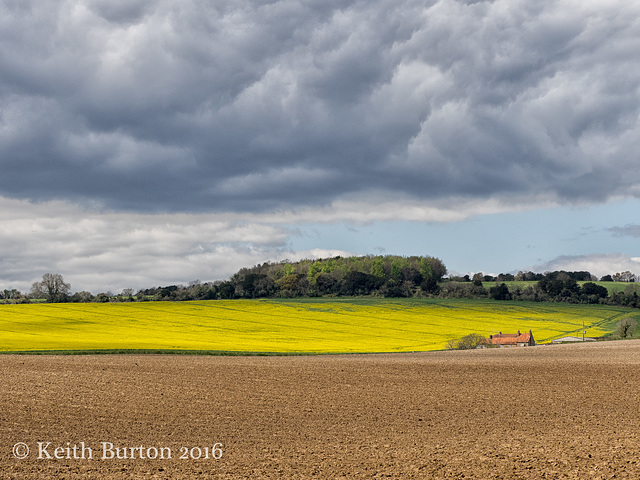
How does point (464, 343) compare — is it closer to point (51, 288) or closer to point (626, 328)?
point (626, 328)

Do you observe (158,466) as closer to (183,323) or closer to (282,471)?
(282,471)

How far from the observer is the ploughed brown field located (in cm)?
1627

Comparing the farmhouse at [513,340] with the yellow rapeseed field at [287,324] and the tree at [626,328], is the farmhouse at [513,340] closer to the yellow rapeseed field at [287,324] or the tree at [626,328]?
the yellow rapeseed field at [287,324]

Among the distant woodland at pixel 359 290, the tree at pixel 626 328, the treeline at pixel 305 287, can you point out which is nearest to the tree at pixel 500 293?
the distant woodland at pixel 359 290

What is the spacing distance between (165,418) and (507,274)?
609 feet

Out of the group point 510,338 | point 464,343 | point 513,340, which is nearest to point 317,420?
point 464,343

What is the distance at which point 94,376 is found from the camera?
108 ft

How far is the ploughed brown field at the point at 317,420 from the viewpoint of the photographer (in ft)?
53.4

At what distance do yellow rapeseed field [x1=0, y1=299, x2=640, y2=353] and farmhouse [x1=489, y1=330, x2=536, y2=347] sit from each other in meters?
4.50

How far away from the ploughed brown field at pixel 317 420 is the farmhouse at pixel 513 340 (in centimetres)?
4210

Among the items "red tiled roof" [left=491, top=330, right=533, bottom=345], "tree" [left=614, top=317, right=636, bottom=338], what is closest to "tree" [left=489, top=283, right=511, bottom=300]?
"tree" [left=614, top=317, right=636, bottom=338]

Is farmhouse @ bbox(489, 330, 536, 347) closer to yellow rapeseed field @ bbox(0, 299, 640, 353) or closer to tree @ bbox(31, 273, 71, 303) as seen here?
yellow rapeseed field @ bbox(0, 299, 640, 353)

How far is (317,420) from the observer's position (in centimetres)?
2295

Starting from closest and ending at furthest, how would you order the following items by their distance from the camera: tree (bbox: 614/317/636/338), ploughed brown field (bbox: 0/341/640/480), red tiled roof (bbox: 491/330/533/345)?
ploughed brown field (bbox: 0/341/640/480) → red tiled roof (bbox: 491/330/533/345) → tree (bbox: 614/317/636/338)
